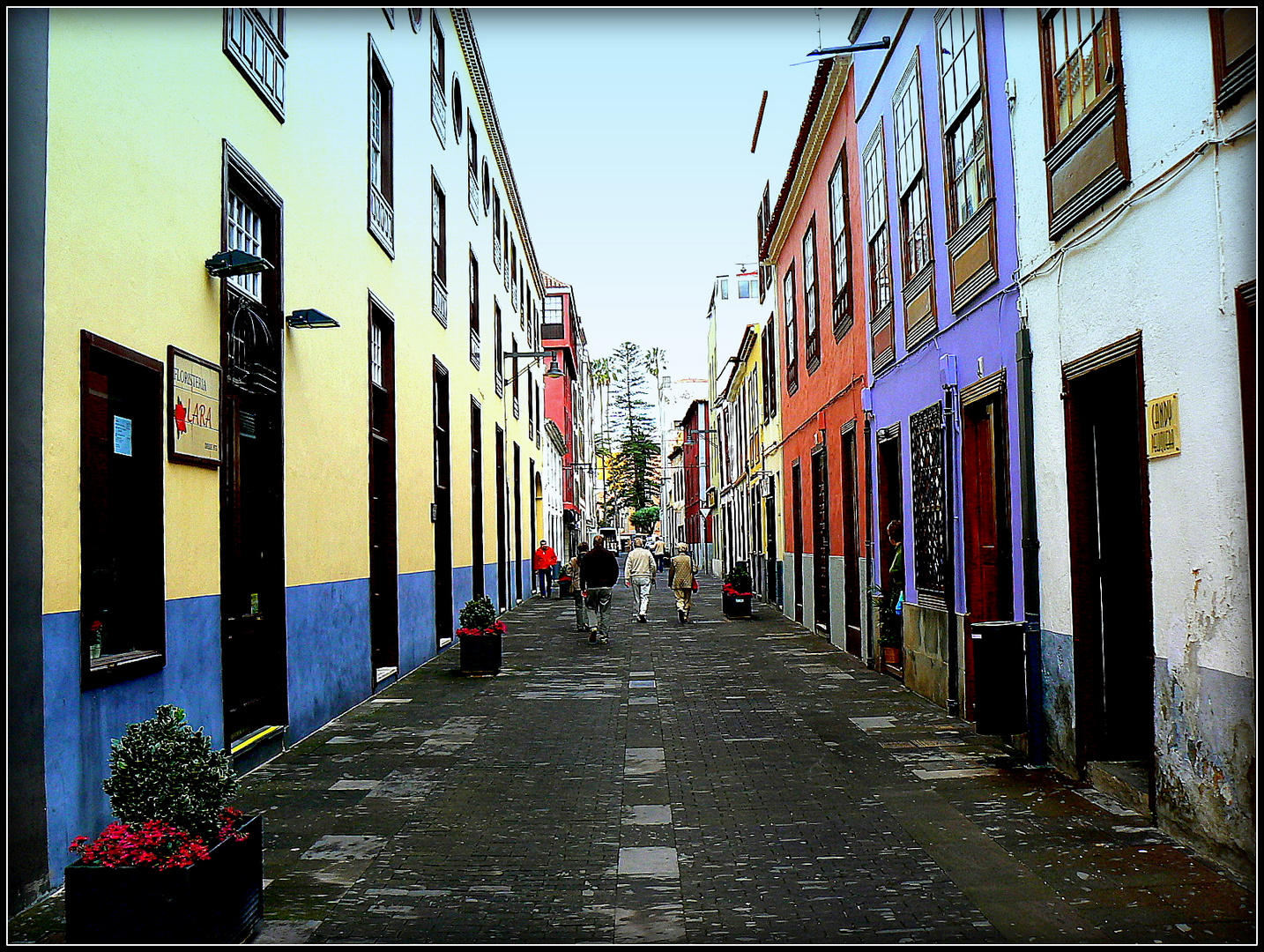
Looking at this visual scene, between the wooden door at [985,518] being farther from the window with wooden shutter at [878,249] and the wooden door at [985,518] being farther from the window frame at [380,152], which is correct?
the window frame at [380,152]

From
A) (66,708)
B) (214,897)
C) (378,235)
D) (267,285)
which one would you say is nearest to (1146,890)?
(214,897)

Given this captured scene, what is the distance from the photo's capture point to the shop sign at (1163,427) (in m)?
5.57

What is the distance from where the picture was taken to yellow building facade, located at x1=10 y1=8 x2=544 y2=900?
5.41 m

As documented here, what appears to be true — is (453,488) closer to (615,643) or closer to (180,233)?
(615,643)

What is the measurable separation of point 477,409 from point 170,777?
17.5 m

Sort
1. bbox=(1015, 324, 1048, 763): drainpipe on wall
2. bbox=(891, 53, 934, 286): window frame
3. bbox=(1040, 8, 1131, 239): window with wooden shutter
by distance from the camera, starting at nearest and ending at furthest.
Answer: bbox=(1040, 8, 1131, 239): window with wooden shutter → bbox=(1015, 324, 1048, 763): drainpipe on wall → bbox=(891, 53, 934, 286): window frame

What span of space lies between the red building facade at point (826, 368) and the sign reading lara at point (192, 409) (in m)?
8.82

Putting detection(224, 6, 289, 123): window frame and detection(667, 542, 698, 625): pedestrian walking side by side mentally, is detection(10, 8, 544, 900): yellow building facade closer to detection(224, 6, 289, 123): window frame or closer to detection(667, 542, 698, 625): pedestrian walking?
detection(224, 6, 289, 123): window frame

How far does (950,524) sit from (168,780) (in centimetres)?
746

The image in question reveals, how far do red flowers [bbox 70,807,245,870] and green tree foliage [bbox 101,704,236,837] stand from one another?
0.06m

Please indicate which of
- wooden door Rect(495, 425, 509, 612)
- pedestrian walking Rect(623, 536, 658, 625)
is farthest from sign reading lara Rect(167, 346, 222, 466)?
wooden door Rect(495, 425, 509, 612)

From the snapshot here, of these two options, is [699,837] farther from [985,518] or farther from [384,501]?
[384,501]

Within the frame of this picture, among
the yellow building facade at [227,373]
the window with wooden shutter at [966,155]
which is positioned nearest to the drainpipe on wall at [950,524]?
the window with wooden shutter at [966,155]

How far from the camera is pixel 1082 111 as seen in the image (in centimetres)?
682
